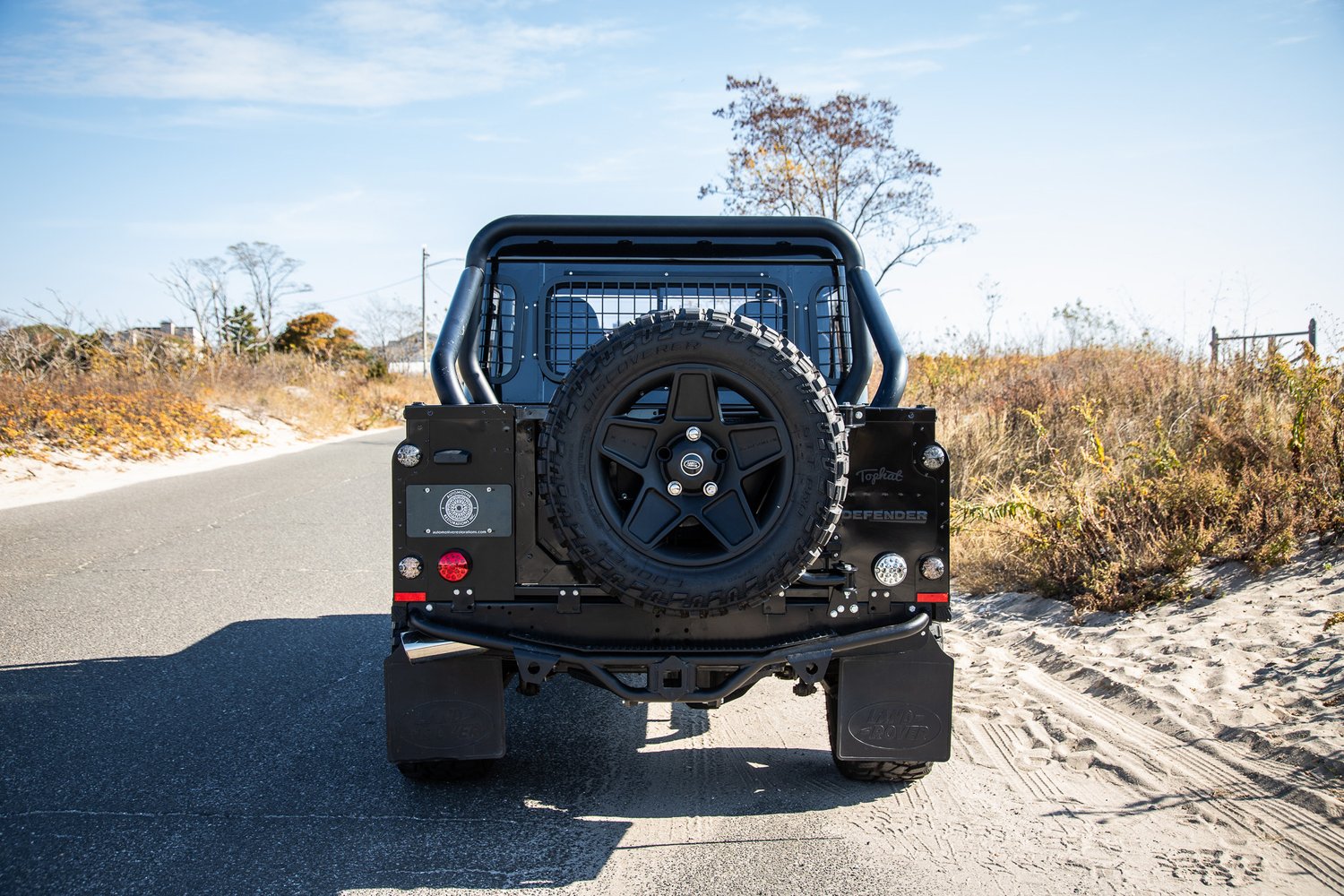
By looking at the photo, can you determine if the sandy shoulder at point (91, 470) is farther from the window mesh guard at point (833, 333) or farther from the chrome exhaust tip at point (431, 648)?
the window mesh guard at point (833, 333)

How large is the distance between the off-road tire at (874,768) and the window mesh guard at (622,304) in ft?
6.04

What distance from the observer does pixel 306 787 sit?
3674mm

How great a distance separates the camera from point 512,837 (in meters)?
3.26

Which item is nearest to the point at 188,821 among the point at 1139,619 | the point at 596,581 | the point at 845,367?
the point at 596,581

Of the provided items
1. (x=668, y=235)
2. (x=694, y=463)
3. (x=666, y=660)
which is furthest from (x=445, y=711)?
(x=668, y=235)

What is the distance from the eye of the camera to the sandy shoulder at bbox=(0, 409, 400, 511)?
41.4 ft

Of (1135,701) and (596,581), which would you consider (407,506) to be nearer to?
(596,581)

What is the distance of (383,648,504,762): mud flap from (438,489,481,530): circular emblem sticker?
1.79 ft

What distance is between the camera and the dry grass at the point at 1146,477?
19.5 feet

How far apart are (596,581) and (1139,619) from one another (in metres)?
3.93

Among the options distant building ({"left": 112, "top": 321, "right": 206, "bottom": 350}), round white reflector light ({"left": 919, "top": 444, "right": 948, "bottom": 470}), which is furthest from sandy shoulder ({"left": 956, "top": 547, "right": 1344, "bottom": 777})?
distant building ({"left": 112, "top": 321, "right": 206, "bottom": 350})

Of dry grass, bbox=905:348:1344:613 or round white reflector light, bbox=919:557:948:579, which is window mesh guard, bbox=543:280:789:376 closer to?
round white reflector light, bbox=919:557:948:579

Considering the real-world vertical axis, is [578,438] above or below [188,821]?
above

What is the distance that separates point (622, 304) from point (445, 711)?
2.13m
